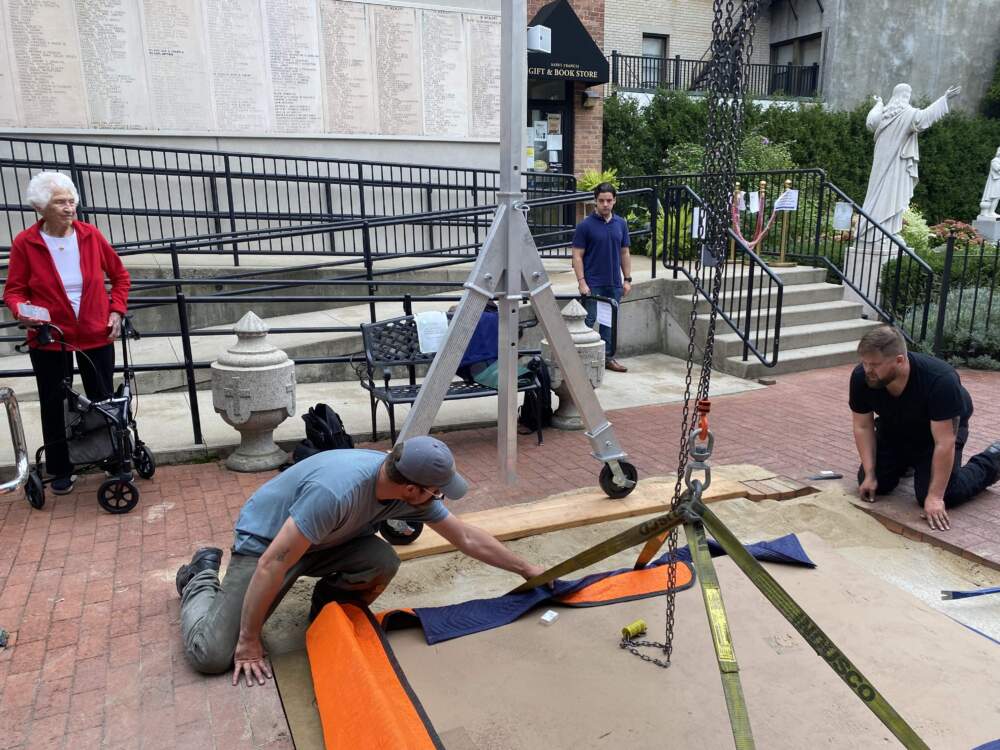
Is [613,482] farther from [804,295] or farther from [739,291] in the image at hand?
[804,295]

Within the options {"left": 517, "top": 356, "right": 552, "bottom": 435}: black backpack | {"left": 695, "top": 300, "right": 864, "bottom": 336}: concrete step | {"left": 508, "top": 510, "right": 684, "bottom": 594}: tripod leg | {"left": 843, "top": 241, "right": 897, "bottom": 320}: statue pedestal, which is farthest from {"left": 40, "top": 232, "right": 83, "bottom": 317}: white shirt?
{"left": 843, "top": 241, "right": 897, "bottom": 320}: statue pedestal

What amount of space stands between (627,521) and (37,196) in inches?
142

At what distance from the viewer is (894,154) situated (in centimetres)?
1191

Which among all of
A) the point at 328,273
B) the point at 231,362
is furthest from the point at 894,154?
the point at 231,362

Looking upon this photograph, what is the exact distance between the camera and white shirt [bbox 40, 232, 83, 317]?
4188 millimetres

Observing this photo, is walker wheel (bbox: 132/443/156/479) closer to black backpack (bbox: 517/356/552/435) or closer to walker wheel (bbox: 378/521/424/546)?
walker wheel (bbox: 378/521/424/546)

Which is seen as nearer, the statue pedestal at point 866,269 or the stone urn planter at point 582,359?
the stone urn planter at point 582,359

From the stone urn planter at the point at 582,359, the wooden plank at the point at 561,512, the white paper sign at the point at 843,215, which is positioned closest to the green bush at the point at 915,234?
the white paper sign at the point at 843,215

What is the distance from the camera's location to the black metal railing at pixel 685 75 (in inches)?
909

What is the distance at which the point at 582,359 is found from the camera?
5637 mm

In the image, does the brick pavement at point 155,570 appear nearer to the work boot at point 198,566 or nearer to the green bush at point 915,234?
the work boot at point 198,566

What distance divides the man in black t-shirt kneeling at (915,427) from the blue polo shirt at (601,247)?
10.5 feet

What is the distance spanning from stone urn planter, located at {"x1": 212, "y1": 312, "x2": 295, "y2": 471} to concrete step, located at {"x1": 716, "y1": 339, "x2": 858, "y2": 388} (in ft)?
15.6

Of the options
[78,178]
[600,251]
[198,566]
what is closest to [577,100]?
[600,251]
